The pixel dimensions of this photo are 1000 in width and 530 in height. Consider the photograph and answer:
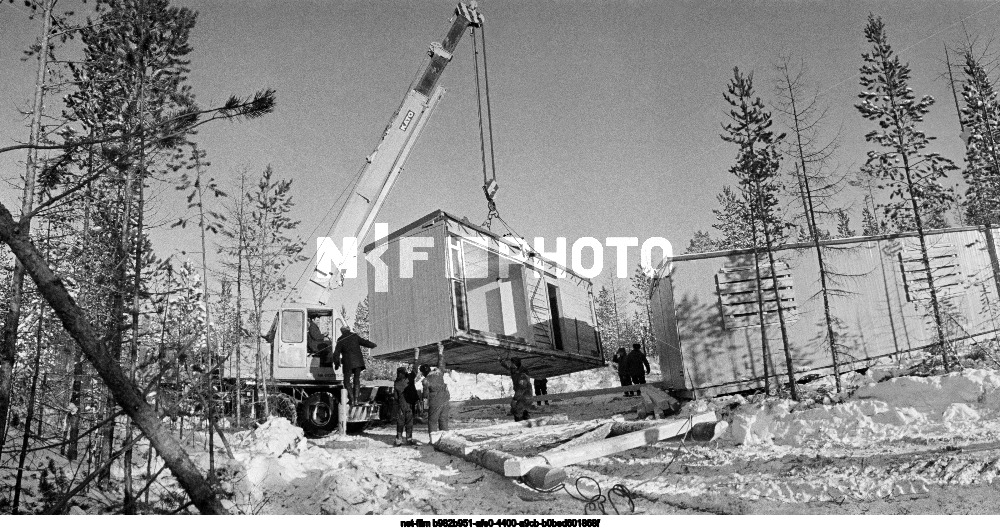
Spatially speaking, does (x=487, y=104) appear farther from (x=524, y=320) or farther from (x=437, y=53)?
(x=524, y=320)

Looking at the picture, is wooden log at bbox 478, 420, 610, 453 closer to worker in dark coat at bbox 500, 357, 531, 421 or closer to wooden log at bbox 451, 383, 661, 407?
worker in dark coat at bbox 500, 357, 531, 421

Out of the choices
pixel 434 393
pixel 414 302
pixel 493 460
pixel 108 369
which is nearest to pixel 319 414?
pixel 414 302

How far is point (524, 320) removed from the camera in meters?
Answer: 15.9

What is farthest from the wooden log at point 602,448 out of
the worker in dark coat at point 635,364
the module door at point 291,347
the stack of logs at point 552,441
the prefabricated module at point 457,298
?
the worker in dark coat at point 635,364

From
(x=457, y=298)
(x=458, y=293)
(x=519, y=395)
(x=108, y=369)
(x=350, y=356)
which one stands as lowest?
(x=519, y=395)

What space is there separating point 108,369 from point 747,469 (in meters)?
7.11

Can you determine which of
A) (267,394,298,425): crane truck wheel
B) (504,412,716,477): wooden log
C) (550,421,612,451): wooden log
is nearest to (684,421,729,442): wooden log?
(504,412,716,477): wooden log

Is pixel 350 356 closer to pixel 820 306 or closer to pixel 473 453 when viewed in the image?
pixel 473 453

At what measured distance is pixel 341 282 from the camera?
49.0ft

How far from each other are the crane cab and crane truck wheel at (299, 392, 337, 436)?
46 cm

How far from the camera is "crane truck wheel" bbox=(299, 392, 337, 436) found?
13474 mm

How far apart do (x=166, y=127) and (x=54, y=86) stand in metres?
6.05

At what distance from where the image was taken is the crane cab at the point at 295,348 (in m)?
13.8

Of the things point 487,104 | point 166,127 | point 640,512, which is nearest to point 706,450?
point 640,512
